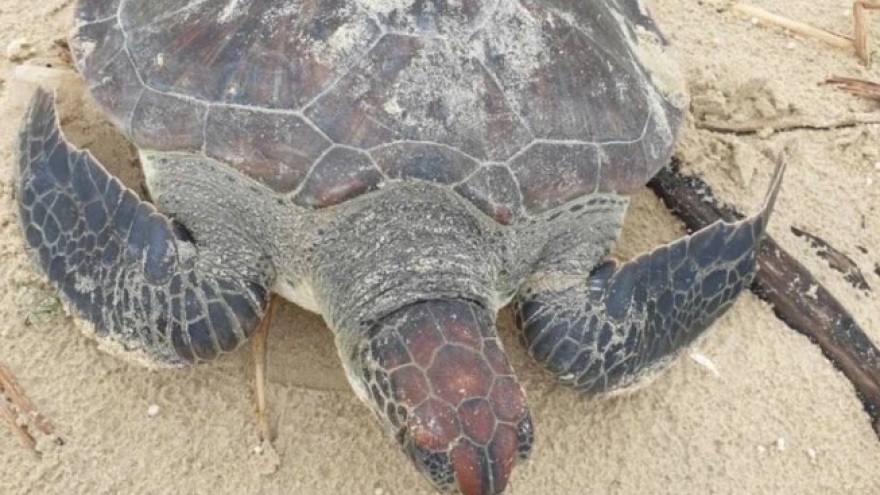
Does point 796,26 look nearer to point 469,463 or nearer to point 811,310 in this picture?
point 811,310

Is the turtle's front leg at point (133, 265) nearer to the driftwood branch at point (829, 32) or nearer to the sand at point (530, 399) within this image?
the sand at point (530, 399)

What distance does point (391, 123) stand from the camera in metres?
2.39

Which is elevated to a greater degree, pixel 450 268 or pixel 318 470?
pixel 450 268

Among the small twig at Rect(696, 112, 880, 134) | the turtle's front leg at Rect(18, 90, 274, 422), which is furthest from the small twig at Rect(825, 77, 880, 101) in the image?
the turtle's front leg at Rect(18, 90, 274, 422)

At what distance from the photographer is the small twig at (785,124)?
11.1 ft

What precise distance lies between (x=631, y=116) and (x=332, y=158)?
2.82 feet

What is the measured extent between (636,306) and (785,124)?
45.0 inches

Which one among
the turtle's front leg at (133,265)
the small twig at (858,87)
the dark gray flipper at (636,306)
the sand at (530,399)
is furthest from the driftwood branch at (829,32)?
the turtle's front leg at (133,265)

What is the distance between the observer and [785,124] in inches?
→ 135

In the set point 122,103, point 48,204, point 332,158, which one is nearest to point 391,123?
point 332,158

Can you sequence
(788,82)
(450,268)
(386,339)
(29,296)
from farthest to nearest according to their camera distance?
(788,82) < (29,296) < (450,268) < (386,339)

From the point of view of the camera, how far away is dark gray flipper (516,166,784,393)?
2.60 metres

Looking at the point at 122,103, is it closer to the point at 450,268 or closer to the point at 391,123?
the point at 391,123

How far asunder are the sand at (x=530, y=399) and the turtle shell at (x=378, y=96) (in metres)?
0.46
